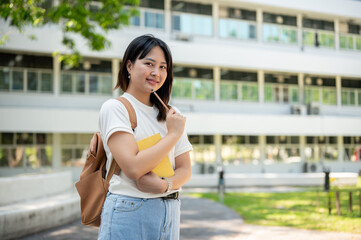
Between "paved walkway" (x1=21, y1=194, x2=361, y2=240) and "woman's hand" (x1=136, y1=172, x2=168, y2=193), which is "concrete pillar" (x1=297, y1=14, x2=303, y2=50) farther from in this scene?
"woman's hand" (x1=136, y1=172, x2=168, y2=193)

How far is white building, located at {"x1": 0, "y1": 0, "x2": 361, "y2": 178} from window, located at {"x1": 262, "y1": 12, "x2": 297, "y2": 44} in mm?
62

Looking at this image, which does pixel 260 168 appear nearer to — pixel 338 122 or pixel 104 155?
pixel 338 122

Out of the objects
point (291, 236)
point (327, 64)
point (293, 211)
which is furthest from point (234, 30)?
point (291, 236)

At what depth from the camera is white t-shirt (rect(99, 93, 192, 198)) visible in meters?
1.85

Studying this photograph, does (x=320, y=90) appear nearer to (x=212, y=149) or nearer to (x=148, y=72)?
(x=212, y=149)

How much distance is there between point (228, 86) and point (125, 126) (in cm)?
2333

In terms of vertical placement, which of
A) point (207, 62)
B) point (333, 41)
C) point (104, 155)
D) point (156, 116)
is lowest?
point (104, 155)

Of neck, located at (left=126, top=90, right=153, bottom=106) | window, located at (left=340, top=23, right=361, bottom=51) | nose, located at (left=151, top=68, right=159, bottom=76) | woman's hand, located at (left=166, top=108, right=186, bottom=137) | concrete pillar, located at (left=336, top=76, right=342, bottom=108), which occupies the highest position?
window, located at (left=340, top=23, right=361, bottom=51)

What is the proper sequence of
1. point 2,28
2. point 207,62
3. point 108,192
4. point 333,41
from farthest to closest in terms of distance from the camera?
point 333,41 < point 207,62 < point 2,28 < point 108,192

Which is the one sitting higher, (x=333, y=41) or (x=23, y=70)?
(x=333, y=41)

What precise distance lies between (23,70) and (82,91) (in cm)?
300

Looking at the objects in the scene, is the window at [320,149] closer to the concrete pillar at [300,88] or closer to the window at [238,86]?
the concrete pillar at [300,88]

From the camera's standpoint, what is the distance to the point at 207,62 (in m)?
22.7

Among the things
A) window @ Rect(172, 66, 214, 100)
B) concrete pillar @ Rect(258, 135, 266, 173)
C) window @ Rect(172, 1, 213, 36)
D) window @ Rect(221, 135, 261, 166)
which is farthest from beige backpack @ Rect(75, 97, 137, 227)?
concrete pillar @ Rect(258, 135, 266, 173)
